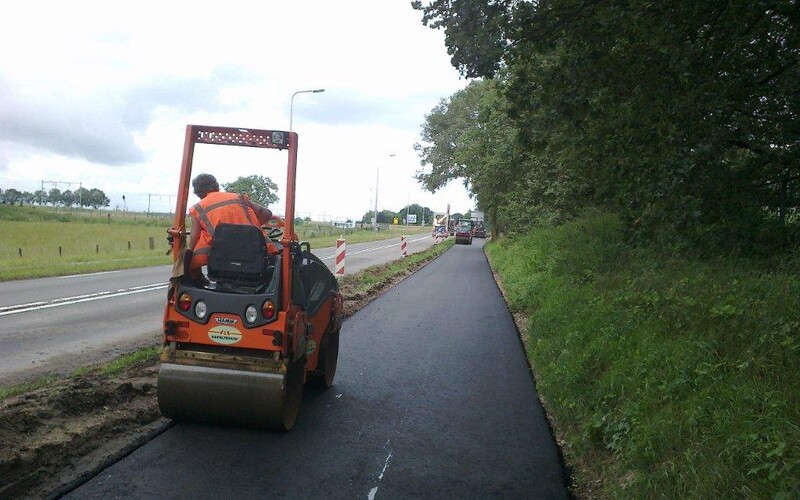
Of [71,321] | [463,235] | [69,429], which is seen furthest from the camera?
[463,235]

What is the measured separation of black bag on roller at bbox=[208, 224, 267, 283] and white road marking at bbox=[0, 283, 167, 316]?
7783 millimetres

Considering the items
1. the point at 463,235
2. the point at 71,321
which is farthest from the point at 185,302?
the point at 463,235

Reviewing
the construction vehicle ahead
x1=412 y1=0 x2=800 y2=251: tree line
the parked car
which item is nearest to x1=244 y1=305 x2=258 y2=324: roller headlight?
the construction vehicle ahead

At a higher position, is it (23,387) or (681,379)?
(681,379)

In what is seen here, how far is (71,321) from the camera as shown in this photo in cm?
1086

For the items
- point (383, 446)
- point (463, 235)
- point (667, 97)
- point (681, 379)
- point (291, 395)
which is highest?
point (667, 97)

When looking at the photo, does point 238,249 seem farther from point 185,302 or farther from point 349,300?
point 349,300

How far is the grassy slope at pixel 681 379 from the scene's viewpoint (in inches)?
154

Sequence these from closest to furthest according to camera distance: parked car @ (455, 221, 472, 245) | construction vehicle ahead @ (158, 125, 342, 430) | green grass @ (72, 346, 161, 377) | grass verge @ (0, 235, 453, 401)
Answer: construction vehicle ahead @ (158, 125, 342, 430) < grass verge @ (0, 235, 453, 401) < green grass @ (72, 346, 161, 377) < parked car @ (455, 221, 472, 245)

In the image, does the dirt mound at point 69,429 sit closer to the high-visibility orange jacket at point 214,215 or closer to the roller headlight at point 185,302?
the roller headlight at point 185,302

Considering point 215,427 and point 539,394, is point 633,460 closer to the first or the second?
point 539,394

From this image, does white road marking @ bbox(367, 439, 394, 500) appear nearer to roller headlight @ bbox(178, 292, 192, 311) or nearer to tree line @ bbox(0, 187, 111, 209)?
roller headlight @ bbox(178, 292, 192, 311)

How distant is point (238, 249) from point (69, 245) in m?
30.6

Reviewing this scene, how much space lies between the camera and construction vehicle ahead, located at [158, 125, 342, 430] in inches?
203
